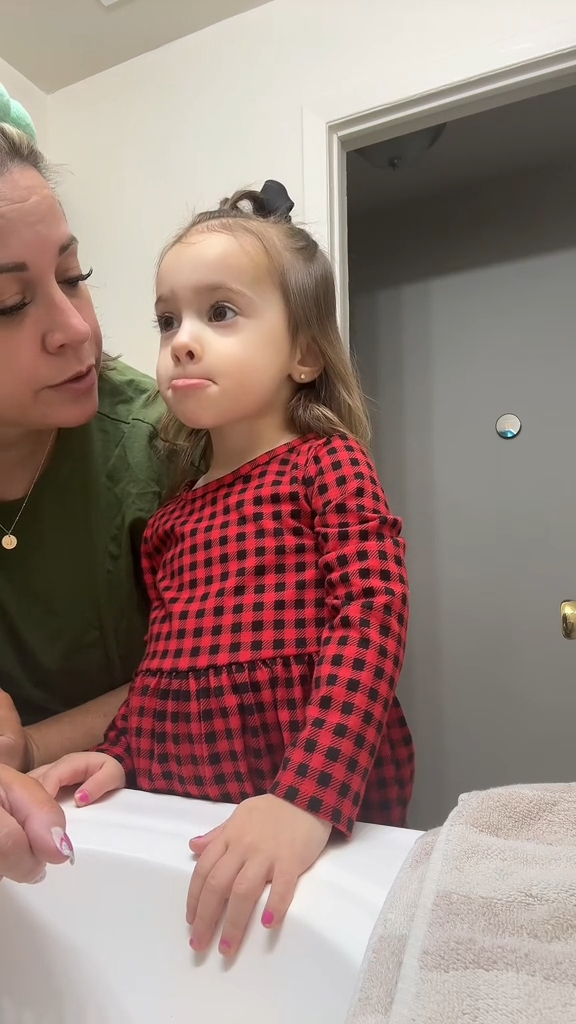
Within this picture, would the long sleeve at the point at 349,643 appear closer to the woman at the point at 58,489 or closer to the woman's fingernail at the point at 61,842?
the woman's fingernail at the point at 61,842

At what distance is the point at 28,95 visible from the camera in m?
1.48

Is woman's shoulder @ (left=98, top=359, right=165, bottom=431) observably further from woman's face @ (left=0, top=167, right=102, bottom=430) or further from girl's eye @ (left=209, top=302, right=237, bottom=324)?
girl's eye @ (left=209, top=302, right=237, bottom=324)

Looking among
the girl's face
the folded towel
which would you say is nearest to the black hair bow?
the girl's face

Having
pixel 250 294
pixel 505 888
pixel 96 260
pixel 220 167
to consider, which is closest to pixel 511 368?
pixel 220 167

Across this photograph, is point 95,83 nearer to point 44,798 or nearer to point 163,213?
point 163,213

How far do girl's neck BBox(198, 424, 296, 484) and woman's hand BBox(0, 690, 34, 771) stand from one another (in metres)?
0.30

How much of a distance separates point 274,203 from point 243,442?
0.29 m

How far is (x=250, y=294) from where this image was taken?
66 cm

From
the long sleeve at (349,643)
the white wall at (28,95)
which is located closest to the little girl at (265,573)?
the long sleeve at (349,643)

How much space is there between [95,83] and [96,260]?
0.39 meters

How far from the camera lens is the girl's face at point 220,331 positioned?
65 centimetres

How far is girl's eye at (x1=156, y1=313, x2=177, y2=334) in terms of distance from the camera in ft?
2.29

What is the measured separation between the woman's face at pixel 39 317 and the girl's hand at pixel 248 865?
0.44 metres

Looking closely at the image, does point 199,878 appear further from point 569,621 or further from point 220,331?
point 569,621
